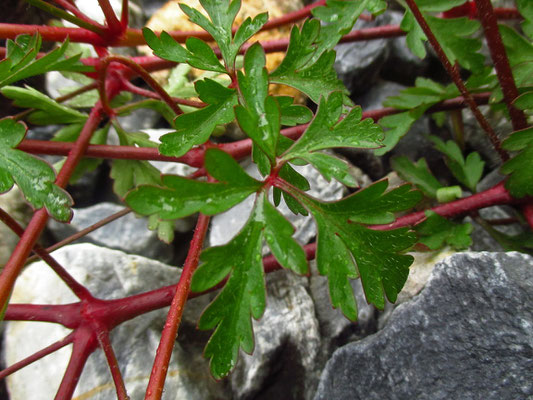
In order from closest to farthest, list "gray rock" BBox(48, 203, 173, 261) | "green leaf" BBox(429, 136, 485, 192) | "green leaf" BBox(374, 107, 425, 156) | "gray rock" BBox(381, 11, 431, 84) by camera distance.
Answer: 1. "green leaf" BBox(374, 107, 425, 156)
2. "green leaf" BBox(429, 136, 485, 192)
3. "gray rock" BBox(48, 203, 173, 261)
4. "gray rock" BBox(381, 11, 431, 84)

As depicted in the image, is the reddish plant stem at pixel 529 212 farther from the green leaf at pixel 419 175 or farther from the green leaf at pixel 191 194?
the green leaf at pixel 191 194

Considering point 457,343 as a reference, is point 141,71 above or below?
above

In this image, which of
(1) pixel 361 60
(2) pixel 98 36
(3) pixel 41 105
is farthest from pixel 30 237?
(1) pixel 361 60

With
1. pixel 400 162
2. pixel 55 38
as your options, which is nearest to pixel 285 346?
pixel 400 162

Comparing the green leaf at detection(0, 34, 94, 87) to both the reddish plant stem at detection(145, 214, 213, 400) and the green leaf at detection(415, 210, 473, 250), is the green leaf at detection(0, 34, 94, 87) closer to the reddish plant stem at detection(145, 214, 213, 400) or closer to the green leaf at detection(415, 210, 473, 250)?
the reddish plant stem at detection(145, 214, 213, 400)

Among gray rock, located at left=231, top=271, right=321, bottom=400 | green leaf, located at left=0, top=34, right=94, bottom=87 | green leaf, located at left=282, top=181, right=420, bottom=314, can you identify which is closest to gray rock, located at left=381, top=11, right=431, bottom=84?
Answer: gray rock, located at left=231, top=271, right=321, bottom=400

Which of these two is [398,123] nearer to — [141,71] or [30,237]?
[141,71]
